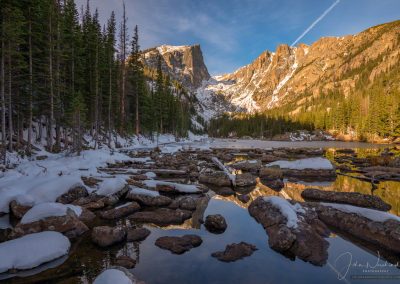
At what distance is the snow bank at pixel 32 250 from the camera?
18.3 feet

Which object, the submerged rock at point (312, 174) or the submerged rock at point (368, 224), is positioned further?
the submerged rock at point (312, 174)

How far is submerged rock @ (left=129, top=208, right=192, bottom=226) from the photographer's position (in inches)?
364

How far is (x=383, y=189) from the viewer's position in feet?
48.3

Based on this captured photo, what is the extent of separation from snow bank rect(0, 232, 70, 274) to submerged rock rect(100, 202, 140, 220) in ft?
8.30

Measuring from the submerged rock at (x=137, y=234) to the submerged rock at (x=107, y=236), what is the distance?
25 cm

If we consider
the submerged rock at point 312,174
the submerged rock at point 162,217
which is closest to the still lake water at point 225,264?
the submerged rock at point 162,217

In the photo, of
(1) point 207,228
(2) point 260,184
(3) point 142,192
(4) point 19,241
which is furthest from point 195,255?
(2) point 260,184

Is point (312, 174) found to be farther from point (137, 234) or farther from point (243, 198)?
point (137, 234)

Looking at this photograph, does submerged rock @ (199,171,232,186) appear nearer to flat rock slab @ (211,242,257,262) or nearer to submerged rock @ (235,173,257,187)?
submerged rock @ (235,173,257,187)

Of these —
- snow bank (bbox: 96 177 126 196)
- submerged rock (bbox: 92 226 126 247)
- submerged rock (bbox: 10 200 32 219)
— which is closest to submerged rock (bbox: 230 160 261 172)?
snow bank (bbox: 96 177 126 196)

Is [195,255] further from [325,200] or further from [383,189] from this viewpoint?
[383,189]

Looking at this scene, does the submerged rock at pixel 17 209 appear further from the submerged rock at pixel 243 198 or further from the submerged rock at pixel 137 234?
the submerged rock at pixel 243 198

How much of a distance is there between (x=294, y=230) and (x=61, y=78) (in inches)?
1167

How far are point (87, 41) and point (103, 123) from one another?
13.5 m
